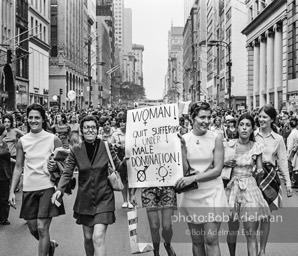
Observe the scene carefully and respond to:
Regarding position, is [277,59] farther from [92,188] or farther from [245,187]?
[92,188]

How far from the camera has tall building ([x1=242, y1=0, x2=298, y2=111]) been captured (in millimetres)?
38812

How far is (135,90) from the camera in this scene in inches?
5965

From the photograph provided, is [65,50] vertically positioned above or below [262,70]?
above

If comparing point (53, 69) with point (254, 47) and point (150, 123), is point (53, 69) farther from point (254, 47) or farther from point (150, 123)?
point (150, 123)

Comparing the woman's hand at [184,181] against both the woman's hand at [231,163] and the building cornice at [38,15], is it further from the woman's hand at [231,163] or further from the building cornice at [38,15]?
the building cornice at [38,15]

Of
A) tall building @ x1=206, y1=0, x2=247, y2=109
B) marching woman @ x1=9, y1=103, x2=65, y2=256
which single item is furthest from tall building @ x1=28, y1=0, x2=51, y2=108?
marching woman @ x1=9, y1=103, x2=65, y2=256

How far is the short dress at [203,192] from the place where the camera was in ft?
17.5

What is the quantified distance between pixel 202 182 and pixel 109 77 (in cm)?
14615

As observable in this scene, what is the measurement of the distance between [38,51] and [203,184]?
2619 inches

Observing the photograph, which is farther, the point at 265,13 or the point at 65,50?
the point at 65,50

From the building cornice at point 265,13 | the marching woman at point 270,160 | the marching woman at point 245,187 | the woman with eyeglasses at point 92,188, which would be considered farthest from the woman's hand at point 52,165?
the building cornice at point 265,13

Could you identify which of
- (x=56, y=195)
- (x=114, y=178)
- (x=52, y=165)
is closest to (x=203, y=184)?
(x=114, y=178)

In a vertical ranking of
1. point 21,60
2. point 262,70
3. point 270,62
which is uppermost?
point 21,60

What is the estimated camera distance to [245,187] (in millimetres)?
5816
